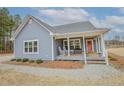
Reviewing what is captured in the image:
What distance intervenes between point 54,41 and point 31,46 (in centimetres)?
215

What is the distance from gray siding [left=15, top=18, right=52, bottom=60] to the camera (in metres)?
12.1

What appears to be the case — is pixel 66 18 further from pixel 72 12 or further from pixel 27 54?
pixel 27 54

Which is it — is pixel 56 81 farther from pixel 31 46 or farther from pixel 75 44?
pixel 75 44

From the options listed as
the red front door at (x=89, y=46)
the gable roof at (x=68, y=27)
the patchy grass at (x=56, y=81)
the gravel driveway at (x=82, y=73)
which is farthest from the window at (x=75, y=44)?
the patchy grass at (x=56, y=81)

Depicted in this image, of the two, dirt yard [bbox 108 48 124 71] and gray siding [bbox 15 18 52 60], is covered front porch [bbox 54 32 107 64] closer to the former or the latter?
gray siding [bbox 15 18 52 60]

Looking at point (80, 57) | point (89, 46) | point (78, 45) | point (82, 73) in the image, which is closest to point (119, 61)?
point (80, 57)

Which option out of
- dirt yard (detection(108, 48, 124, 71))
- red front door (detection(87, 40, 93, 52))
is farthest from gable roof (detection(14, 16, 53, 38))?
dirt yard (detection(108, 48, 124, 71))

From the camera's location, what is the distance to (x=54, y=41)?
486 inches

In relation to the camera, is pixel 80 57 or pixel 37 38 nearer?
pixel 80 57

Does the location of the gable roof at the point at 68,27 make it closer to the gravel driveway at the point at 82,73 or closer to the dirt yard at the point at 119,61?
the dirt yard at the point at 119,61

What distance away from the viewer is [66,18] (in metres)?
11.3

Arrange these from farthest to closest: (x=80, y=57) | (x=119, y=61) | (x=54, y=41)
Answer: (x=54, y=41) → (x=80, y=57) → (x=119, y=61)
